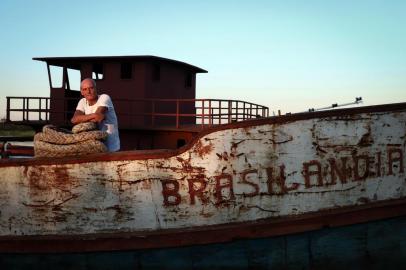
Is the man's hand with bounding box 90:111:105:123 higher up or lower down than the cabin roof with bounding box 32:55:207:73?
lower down

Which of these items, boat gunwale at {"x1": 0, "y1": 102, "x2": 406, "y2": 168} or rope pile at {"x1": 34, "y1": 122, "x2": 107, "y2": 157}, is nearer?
boat gunwale at {"x1": 0, "y1": 102, "x2": 406, "y2": 168}

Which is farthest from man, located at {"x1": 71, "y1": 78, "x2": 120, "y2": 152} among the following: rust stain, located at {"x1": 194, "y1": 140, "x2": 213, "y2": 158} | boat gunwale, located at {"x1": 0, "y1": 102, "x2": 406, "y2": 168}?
rust stain, located at {"x1": 194, "y1": 140, "x2": 213, "y2": 158}

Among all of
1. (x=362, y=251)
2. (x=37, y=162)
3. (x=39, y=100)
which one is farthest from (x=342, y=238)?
(x=39, y=100)

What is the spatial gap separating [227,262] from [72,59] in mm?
12349

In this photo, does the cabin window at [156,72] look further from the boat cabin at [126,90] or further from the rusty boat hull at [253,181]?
the rusty boat hull at [253,181]

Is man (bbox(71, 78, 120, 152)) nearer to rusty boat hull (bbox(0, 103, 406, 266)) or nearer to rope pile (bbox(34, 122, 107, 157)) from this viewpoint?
rope pile (bbox(34, 122, 107, 157))

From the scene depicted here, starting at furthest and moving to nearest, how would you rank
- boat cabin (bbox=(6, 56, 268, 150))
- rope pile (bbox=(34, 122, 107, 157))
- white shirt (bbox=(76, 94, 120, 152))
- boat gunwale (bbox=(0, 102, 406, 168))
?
boat cabin (bbox=(6, 56, 268, 150)), white shirt (bbox=(76, 94, 120, 152)), rope pile (bbox=(34, 122, 107, 157)), boat gunwale (bbox=(0, 102, 406, 168))

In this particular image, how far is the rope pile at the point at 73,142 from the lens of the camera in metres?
4.12

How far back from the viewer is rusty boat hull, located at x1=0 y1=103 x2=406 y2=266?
380 centimetres

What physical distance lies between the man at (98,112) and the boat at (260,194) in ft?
1.40

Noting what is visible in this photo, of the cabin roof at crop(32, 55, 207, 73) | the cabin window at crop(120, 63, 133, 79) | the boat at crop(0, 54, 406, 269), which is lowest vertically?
the boat at crop(0, 54, 406, 269)

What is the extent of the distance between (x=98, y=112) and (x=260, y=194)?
189 cm

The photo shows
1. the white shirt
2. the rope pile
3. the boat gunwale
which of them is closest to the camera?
the boat gunwale

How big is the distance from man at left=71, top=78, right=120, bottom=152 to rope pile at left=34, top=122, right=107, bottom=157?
0.35 feet
